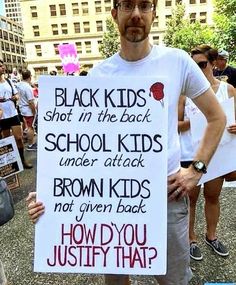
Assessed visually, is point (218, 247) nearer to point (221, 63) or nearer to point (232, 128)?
point (232, 128)

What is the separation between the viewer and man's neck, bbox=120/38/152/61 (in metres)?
1.50

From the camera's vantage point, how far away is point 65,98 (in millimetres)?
1426

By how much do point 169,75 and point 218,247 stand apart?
1791 mm

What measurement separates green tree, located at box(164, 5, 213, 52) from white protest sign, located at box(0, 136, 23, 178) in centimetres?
2671

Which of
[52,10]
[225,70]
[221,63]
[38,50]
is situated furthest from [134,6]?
[38,50]

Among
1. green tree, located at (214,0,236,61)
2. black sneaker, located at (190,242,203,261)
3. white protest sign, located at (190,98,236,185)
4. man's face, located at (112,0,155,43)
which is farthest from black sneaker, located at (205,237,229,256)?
green tree, located at (214,0,236,61)

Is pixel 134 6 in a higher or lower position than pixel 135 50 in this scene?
higher

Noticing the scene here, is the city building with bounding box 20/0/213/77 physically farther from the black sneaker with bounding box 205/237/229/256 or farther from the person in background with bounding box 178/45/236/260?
the black sneaker with bounding box 205/237/229/256

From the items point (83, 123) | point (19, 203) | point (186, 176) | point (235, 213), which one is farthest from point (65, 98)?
point (19, 203)

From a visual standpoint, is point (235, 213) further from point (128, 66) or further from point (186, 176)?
point (128, 66)

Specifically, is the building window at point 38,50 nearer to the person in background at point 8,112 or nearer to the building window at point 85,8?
the building window at point 85,8

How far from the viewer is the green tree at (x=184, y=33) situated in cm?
3236

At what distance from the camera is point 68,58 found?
17.7 m

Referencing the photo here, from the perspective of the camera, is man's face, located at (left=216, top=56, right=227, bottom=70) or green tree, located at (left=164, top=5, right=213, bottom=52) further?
green tree, located at (left=164, top=5, right=213, bottom=52)
